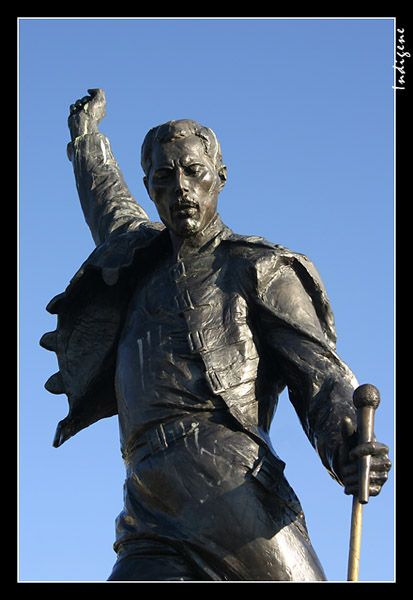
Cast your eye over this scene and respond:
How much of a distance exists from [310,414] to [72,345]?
5.42 ft

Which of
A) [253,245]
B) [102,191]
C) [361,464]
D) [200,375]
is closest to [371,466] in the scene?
[361,464]

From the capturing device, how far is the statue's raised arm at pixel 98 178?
866 centimetres

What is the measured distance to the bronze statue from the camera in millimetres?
6555

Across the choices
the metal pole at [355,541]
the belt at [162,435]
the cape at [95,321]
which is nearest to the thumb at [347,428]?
the metal pole at [355,541]

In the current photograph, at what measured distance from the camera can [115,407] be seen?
7797 mm

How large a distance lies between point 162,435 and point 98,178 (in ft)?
9.12

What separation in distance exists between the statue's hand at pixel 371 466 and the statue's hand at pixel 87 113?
396cm

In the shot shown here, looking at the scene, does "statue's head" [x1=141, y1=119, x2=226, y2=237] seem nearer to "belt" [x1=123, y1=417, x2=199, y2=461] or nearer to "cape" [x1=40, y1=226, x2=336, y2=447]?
"cape" [x1=40, y1=226, x2=336, y2=447]

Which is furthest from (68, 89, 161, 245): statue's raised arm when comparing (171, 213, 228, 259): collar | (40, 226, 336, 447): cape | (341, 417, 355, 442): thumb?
(341, 417, 355, 442): thumb

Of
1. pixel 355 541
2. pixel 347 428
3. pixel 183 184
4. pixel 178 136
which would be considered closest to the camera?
pixel 355 541

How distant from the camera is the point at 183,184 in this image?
7414mm

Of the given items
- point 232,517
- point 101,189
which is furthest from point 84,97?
point 232,517

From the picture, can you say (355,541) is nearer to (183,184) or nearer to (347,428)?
(347,428)

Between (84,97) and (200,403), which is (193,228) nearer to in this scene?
(200,403)
